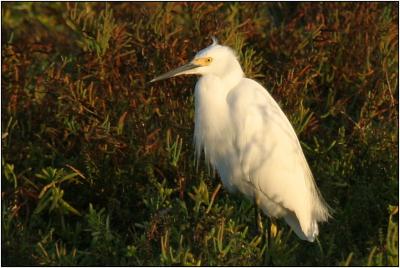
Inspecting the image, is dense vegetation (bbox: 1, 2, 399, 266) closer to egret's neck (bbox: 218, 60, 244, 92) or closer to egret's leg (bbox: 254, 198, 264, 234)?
egret's leg (bbox: 254, 198, 264, 234)

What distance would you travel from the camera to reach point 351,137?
13.0 ft

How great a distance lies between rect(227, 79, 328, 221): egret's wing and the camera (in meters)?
3.64

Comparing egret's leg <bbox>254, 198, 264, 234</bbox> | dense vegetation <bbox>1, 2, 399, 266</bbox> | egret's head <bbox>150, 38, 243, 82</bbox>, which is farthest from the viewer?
egret's leg <bbox>254, 198, 264, 234</bbox>

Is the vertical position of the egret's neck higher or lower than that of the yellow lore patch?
lower

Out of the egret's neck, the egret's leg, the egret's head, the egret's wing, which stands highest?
the egret's head

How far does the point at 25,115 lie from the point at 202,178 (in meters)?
1.09

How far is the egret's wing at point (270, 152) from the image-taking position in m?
3.64

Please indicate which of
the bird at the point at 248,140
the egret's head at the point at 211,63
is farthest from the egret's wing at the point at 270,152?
the egret's head at the point at 211,63

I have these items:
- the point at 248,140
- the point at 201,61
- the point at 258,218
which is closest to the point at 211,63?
the point at 201,61

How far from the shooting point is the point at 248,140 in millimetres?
3688

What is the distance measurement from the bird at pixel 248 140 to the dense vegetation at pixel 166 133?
0.10 metres

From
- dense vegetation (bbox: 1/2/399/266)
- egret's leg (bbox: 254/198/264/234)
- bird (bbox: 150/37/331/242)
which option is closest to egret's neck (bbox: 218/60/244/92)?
bird (bbox: 150/37/331/242)

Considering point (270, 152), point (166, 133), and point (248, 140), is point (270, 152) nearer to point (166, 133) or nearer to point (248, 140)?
point (248, 140)

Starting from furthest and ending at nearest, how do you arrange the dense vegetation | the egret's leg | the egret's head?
the egret's leg → the egret's head → the dense vegetation
